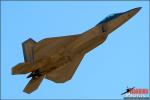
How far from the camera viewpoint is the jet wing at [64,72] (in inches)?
2115

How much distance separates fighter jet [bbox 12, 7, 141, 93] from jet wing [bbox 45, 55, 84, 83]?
5.04 feet

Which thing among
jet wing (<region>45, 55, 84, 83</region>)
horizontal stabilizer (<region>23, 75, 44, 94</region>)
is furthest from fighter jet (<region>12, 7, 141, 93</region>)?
jet wing (<region>45, 55, 84, 83</region>)

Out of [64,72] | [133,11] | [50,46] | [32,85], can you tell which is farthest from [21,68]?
[133,11]

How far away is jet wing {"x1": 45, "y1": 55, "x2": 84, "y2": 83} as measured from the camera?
5372 centimetres

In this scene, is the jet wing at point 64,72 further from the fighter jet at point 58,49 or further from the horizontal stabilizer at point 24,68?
the horizontal stabilizer at point 24,68

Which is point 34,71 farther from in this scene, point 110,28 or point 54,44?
point 110,28

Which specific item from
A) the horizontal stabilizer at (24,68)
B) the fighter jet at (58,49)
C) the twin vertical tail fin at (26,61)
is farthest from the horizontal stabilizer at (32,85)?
the twin vertical tail fin at (26,61)

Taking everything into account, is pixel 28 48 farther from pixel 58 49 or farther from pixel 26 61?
pixel 58 49

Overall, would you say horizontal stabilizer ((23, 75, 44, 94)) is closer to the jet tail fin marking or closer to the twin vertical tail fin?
the twin vertical tail fin

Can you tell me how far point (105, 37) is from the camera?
49094 mm

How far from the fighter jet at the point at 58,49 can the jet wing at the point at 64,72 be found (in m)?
1.54

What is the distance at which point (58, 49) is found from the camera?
4984cm

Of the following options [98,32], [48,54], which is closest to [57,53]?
[48,54]

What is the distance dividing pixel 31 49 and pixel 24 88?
413 cm
